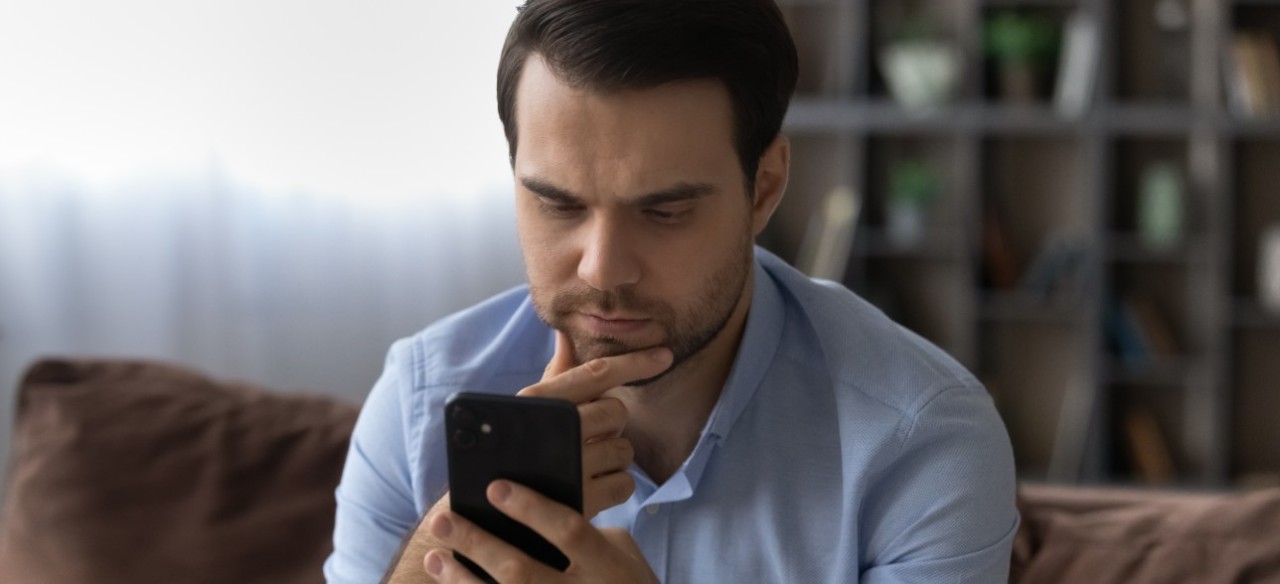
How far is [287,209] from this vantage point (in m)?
3.94

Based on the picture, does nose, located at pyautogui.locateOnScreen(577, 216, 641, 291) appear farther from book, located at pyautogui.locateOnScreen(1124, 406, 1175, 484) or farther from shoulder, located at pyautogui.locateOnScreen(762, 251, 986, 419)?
book, located at pyautogui.locateOnScreen(1124, 406, 1175, 484)

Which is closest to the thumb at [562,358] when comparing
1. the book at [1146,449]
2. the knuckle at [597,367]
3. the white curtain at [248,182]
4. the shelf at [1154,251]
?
the knuckle at [597,367]

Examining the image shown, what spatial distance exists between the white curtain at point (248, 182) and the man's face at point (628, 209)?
2401 mm

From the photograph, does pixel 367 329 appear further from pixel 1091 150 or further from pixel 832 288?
pixel 832 288

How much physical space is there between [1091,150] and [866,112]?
0.66 metres

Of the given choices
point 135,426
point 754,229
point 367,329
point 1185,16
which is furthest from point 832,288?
point 1185,16

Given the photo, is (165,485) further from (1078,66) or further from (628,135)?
(1078,66)

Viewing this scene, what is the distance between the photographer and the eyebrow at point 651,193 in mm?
1345

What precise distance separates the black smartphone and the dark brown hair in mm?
331

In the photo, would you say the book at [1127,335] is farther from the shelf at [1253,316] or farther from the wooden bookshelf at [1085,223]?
the shelf at [1253,316]

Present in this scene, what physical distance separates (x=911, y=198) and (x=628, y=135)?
3.28 meters

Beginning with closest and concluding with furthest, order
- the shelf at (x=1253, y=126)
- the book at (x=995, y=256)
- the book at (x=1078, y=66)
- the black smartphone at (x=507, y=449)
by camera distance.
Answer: the black smartphone at (x=507, y=449)
the shelf at (x=1253, y=126)
the book at (x=1078, y=66)
the book at (x=995, y=256)

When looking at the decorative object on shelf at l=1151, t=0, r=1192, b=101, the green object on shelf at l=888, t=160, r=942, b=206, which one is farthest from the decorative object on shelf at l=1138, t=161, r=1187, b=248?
the green object on shelf at l=888, t=160, r=942, b=206

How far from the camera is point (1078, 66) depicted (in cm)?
431
